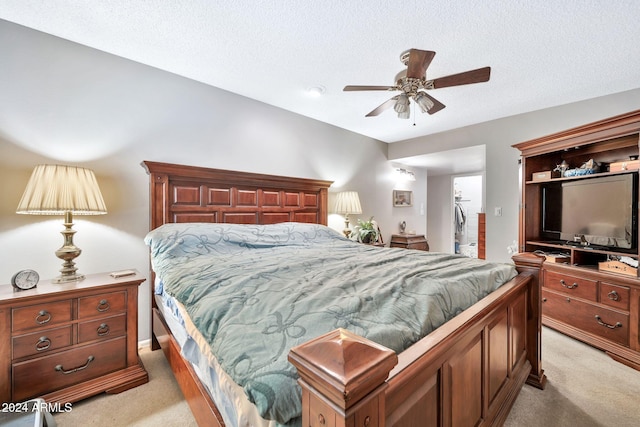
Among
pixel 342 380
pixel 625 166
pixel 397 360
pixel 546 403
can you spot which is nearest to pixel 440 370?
pixel 397 360

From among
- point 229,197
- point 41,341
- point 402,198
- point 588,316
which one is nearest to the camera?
point 41,341

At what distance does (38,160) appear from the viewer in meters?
1.93

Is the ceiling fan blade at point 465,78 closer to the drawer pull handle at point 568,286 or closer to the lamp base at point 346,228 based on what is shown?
the drawer pull handle at point 568,286

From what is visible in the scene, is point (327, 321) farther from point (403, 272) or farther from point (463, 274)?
point (463, 274)

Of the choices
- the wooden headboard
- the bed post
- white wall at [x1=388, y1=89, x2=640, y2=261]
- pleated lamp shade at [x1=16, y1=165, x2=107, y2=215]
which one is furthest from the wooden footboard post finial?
white wall at [x1=388, y1=89, x2=640, y2=261]

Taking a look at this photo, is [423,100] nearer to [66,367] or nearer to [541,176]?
[541,176]

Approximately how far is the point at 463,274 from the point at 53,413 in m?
2.43

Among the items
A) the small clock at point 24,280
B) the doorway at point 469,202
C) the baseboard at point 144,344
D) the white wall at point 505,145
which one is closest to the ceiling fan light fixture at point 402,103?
the white wall at point 505,145

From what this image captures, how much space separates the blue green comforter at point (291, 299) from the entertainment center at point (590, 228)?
134cm

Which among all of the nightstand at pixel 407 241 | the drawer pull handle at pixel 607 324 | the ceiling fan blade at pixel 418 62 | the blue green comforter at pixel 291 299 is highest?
the ceiling fan blade at pixel 418 62

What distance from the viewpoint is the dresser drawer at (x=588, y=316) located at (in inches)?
83.2

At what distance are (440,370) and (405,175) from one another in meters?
4.50

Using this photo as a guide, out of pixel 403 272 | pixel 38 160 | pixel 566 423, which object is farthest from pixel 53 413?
pixel 566 423

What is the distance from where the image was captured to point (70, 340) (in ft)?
5.26
